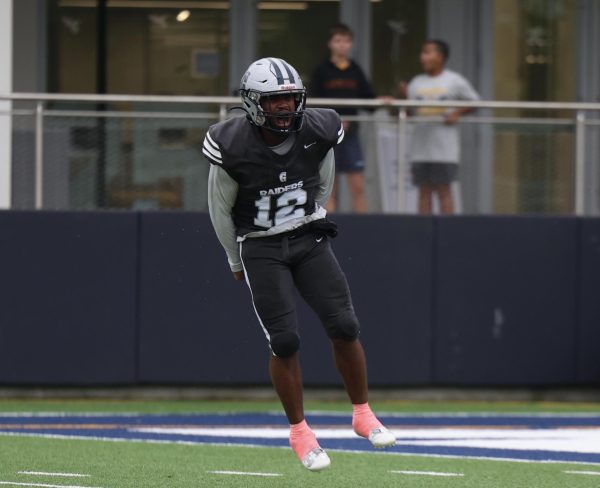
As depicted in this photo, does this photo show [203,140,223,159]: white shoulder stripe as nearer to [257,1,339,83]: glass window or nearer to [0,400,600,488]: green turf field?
[0,400,600,488]: green turf field

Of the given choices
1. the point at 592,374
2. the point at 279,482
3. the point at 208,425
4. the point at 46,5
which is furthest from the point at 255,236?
the point at 46,5

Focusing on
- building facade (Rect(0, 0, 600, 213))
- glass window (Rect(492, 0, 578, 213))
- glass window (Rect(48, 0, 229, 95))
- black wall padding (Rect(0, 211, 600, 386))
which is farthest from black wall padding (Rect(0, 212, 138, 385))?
glass window (Rect(492, 0, 578, 213))

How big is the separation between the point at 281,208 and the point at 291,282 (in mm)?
389

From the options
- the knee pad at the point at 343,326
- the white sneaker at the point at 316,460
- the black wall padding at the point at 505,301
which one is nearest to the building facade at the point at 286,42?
the black wall padding at the point at 505,301

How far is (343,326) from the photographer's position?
711 centimetres

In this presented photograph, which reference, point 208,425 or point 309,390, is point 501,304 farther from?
point 208,425

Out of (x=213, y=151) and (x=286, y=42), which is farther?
(x=286, y=42)

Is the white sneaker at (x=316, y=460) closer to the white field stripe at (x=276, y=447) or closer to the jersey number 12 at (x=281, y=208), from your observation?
the jersey number 12 at (x=281, y=208)

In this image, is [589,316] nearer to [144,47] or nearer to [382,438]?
[382,438]

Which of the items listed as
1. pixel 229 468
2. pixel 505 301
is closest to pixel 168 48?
pixel 505 301

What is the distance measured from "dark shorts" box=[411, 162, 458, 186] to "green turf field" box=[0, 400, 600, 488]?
3.41 meters

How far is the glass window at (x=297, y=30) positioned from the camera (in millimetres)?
15172

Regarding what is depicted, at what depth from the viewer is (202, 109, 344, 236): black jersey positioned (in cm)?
699

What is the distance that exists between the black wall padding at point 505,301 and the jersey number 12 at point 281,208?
490 cm
